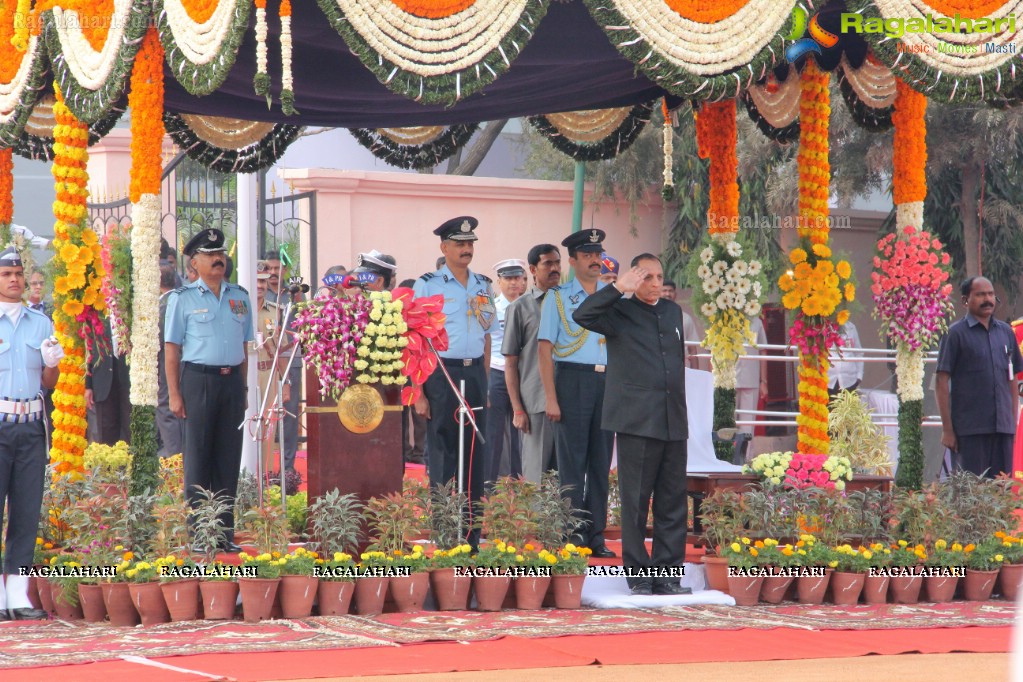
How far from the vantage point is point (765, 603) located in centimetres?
739

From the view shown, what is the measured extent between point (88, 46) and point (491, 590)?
3.79 metres

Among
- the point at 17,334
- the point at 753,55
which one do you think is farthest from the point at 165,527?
the point at 753,55

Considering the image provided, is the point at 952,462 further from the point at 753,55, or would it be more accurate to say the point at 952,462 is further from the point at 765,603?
the point at 753,55

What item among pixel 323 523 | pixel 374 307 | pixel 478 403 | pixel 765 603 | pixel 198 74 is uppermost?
pixel 198 74

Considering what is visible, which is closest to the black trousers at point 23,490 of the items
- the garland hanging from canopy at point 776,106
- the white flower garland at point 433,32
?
the white flower garland at point 433,32

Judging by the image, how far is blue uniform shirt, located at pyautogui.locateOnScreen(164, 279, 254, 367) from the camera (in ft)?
27.0

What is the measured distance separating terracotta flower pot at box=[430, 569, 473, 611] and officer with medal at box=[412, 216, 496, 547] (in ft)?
3.34

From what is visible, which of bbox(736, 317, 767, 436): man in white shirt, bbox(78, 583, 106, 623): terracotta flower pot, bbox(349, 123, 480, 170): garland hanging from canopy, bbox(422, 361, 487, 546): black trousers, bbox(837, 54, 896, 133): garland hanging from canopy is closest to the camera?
bbox(78, 583, 106, 623): terracotta flower pot

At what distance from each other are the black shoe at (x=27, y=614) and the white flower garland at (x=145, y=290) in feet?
4.00

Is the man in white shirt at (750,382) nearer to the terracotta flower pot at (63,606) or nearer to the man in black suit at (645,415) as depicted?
the man in black suit at (645,415)

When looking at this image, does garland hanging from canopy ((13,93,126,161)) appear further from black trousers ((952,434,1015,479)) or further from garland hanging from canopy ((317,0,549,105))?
black trousers ((952,434,1015,479))

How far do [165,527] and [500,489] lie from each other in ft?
5.96

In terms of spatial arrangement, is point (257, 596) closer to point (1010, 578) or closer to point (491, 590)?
point (491, 590)

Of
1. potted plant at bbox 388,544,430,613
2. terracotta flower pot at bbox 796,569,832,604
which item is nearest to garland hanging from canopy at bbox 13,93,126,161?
potted plant at bbox 388,544,430,613
